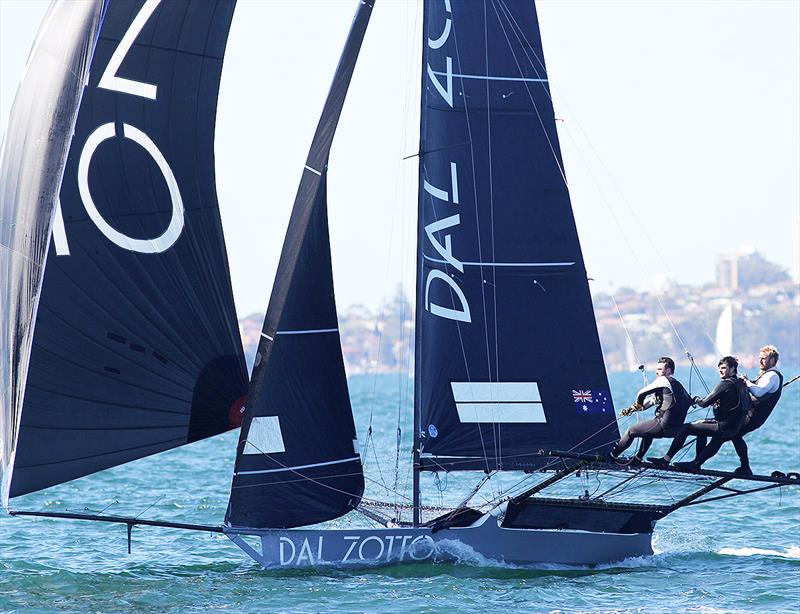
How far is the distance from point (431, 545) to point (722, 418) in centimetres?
285

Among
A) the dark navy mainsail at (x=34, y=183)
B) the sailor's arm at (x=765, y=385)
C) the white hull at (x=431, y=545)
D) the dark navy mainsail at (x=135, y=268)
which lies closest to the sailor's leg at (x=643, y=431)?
the sailor's arm at (x=765, y=385)

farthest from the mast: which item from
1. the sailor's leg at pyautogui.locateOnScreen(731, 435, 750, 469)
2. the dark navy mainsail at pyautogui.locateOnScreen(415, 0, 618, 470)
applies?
the sailor's leg at pyautogui.locateOnScreen(731, 435, 750, 469)

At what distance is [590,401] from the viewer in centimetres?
1299

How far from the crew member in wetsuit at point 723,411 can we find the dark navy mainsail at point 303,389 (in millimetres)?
2960

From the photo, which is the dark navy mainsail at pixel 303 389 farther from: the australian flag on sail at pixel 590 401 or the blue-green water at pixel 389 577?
the australian flag on sail at pixel 590 401

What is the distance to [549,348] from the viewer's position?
509 inches

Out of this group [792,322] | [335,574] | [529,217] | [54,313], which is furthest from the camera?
[792,322]

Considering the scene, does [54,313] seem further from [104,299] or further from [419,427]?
[419,427]

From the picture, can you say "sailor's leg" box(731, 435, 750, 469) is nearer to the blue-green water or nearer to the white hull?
the blue-green water

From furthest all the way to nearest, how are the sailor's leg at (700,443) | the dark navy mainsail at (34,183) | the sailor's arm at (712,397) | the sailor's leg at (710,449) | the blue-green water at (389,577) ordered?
the sailor's leg at (700,443) → the sailor's leg at (710,449) → the sailor's arm at (712,397) → the blue-green water at (389,577) → the dark navy mainsail at (34,183)

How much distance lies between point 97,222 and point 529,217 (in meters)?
4.13

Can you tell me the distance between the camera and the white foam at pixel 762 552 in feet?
46.5

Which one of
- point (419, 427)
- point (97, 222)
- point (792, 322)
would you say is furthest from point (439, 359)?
point (792, 322)

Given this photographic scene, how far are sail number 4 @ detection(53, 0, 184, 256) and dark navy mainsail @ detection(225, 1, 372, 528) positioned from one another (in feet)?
4.01
